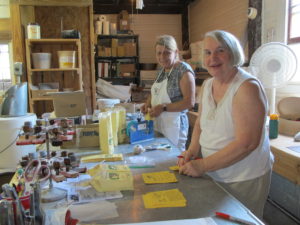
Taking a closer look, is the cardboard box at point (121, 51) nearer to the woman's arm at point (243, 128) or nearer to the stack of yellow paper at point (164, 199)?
the woman's arm at point (243, 128)

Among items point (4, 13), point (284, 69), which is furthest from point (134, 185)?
point (4, 13)

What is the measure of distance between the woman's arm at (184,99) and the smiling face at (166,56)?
0.18 m

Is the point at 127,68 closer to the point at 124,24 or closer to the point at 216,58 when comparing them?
the point at 124,24

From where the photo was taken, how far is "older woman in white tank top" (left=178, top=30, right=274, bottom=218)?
121cm

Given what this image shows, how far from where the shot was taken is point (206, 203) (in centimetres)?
104

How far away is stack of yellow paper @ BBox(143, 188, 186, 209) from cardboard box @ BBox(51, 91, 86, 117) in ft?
3.83

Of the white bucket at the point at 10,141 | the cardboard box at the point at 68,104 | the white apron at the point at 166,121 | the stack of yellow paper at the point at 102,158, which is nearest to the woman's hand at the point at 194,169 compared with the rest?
the stack of yellow paper at the point at 102,158

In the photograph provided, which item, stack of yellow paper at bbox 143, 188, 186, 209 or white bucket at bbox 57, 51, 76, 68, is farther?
white bucket at bbox 57, 51, 76, 68

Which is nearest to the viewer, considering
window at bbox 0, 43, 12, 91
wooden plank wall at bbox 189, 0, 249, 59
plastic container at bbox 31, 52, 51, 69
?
plastic container at bbox 31, 52, 51, 69

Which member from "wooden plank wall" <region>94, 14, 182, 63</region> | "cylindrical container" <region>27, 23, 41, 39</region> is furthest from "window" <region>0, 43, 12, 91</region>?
"wooden plank wall" <region>94, 14, 182, 63</region>

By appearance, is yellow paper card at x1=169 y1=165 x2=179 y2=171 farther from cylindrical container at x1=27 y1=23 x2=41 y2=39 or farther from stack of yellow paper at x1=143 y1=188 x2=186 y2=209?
cylindrical container at x1=27 y1=23 x2=41 y2=39

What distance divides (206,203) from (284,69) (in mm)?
1818

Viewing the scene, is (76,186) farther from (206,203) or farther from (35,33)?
(35,33)

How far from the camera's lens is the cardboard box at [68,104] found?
6.76 ft
